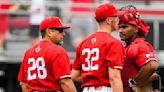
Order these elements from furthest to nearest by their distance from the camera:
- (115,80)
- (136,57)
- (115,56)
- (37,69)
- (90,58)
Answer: (37,69) < (136,57) < (90,58) < (115,56) < (115,80)

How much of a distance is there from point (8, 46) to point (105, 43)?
689cm

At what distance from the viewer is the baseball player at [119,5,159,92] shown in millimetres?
10156

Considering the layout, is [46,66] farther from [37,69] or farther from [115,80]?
[115,80]

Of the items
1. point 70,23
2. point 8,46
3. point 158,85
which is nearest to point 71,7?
point 70,23

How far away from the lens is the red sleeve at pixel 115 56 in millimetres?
9789

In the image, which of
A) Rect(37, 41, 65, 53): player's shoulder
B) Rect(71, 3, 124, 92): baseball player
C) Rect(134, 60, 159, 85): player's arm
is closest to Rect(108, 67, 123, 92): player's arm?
Rect(71, 3, 124, 92): baseball player

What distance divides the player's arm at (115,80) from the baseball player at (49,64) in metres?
0.68

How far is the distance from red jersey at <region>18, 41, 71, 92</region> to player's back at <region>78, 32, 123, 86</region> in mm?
299

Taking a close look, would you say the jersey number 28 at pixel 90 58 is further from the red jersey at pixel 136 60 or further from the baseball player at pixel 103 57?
the red jersey at pixel 136 60

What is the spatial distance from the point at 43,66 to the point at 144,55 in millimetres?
1265

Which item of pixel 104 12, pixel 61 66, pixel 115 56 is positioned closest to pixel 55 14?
pixel 61 66

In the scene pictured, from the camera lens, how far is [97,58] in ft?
32.5

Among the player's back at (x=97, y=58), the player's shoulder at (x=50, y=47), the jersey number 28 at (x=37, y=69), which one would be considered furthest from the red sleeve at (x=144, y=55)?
the jersey number 28 at (x=37, y=69)

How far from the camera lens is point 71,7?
657 inches
